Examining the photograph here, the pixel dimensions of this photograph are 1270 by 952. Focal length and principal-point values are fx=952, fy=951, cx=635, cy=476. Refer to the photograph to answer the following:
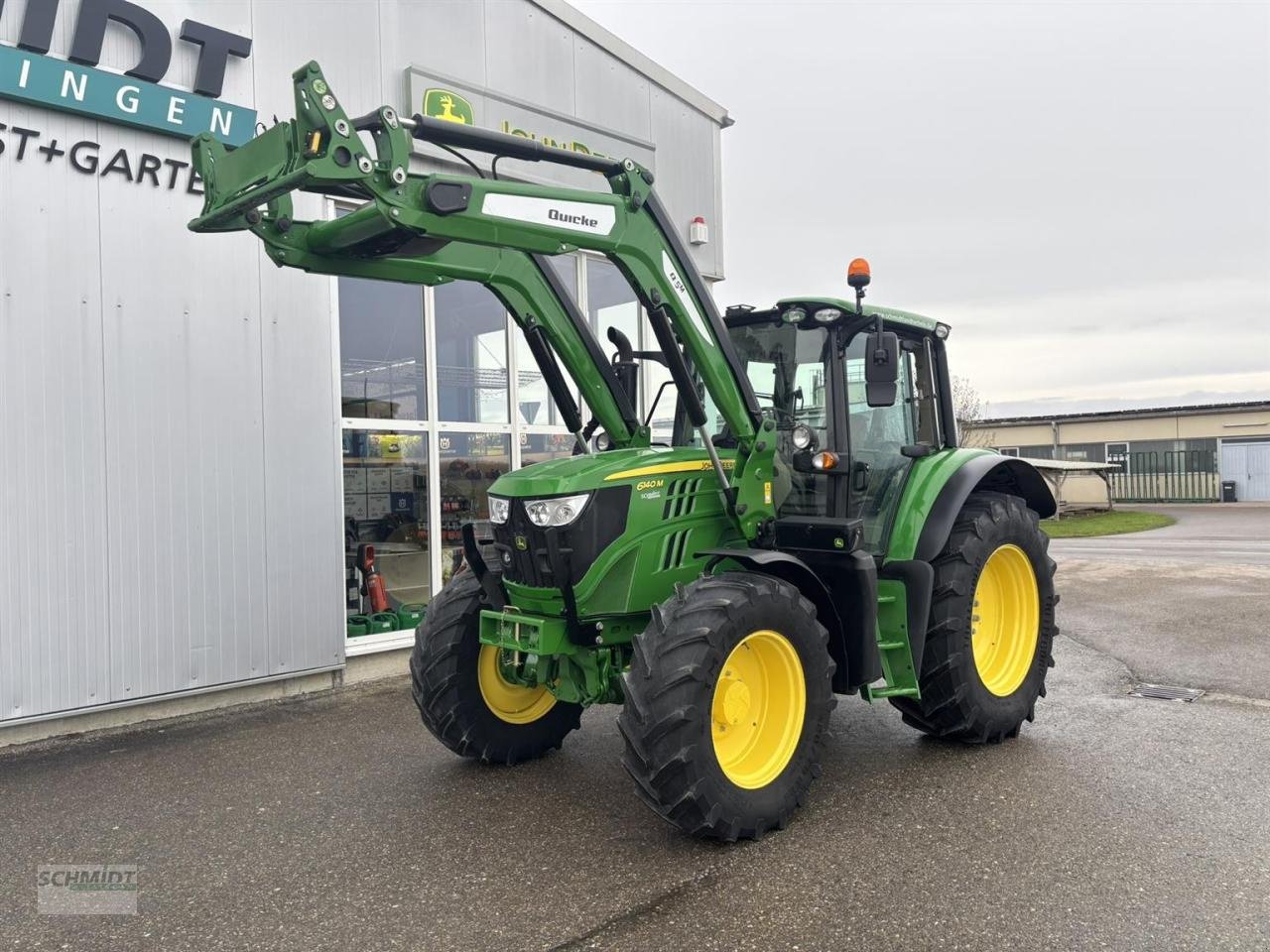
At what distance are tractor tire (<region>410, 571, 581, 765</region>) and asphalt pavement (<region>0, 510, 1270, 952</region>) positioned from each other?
177mm

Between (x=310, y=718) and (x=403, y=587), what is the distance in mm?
1788

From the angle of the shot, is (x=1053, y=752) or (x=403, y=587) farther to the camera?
(x=403, y=587)

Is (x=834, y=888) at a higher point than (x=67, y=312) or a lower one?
lower

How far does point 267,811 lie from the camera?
15.4 feet

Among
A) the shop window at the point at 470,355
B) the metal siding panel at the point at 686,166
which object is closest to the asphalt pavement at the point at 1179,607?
the metal siding panel at the point at 686,166

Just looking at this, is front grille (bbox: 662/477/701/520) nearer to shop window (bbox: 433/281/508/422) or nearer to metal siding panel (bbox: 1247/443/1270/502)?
shop window (bbox: 433/281/508/422)

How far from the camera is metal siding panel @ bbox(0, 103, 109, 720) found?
5855 mm

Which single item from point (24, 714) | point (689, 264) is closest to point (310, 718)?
point (24, 714)

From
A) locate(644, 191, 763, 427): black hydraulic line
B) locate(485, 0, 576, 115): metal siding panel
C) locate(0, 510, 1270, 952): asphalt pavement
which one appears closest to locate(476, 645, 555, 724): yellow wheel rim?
locate(0, 510, 1270, 952): asphalt pavement

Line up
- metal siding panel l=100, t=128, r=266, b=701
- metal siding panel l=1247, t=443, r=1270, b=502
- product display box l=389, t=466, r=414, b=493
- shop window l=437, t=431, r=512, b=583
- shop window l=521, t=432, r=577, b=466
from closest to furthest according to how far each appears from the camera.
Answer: metal siding panel l=100, t=128, r=266, b=701
product display box l=389, t=466, r=414, b=493
shop window l=437, t=431, r=512, b=583
shop window l=521, t=432, r=577, b=466
metal siding panel l=1247, t=443, r=1270, b=502

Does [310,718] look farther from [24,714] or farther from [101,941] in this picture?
[101,941]

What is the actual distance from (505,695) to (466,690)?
277mm

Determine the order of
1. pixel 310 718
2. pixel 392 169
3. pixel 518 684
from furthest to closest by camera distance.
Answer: pixel 310 718 < pixel 518 684 < pixel 392 169

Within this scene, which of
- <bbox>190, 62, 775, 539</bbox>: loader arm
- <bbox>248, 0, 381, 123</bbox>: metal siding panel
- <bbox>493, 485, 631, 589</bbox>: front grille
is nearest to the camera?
<bbox>190, 62, 775, 539</bbox>: loader arm
